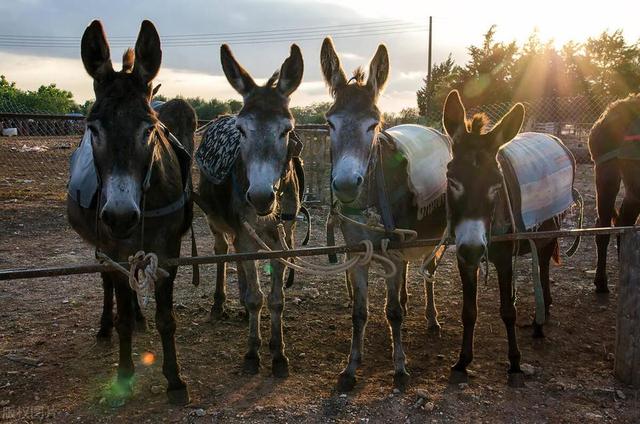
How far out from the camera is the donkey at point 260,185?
10.7ft

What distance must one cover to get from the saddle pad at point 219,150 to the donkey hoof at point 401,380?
224 centimetres

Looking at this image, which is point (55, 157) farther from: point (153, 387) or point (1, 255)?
point (153, 387)

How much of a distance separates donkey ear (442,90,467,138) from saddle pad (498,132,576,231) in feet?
2.15

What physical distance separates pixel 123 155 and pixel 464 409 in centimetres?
279

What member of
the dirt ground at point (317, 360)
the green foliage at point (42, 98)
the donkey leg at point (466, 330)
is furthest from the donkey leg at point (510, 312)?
the green foliage at point (42, 98)

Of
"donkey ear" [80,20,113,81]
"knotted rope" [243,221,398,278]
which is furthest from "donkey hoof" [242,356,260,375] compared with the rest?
"donkey ear" [80,20,113,81]

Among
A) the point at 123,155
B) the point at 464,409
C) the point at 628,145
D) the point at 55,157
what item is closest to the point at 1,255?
the point at 123,155

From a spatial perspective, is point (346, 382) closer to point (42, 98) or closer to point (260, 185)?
point (260, 185)

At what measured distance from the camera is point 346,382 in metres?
3.58

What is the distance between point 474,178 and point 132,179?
2.19m

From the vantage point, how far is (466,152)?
10.8 ft

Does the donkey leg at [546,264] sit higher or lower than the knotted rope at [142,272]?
lower

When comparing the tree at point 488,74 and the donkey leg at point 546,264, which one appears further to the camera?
the tree at point 488,74

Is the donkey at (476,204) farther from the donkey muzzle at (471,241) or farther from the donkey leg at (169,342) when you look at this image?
the donkey leg at (169,342)
